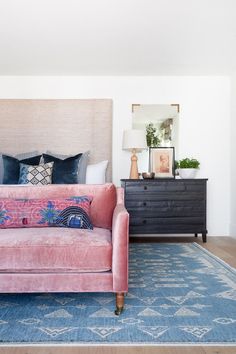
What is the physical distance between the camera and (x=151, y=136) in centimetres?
539

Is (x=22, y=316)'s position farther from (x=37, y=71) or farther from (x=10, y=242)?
(x=37, y=71)

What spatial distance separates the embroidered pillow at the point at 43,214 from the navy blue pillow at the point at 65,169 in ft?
6.30

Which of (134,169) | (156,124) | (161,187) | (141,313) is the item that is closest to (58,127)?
(134,169)

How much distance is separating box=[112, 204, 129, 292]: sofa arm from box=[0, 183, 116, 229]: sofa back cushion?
663 millimetres

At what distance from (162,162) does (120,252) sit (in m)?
3.34

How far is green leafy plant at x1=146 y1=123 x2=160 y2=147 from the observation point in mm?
5379

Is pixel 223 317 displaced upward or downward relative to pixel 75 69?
downward

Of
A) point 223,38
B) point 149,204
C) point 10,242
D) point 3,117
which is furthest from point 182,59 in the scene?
point 10,242

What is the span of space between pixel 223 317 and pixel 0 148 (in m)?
4.10

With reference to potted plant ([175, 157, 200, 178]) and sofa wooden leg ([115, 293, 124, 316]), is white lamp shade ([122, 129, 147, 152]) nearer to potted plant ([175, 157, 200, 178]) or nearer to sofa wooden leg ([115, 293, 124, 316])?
potted plant ([175, 157, 200, 178])

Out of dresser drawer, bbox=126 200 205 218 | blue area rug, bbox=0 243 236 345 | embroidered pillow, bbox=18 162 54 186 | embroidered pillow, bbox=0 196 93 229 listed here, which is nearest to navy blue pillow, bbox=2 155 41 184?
embroidered pillow, bbox=18 162 54 186

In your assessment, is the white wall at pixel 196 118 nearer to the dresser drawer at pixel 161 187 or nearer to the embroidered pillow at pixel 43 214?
the dresser drawer at pixel 161 187

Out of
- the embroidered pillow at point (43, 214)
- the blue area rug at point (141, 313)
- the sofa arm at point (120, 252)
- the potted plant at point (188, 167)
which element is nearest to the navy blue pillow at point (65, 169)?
the potted plant at point (188, 167)

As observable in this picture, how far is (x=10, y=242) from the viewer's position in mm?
2193
